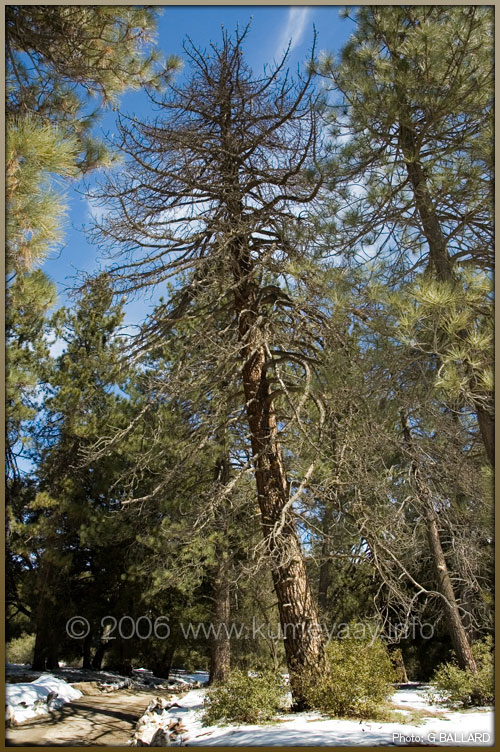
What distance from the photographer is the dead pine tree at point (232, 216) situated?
5.03 metres

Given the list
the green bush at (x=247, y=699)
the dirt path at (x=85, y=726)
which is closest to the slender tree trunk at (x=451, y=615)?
the green bush at (x=247, y=699)

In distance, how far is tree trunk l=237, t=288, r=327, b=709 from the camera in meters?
4.30

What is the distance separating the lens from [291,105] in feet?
17.7

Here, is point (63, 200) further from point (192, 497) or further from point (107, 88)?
point (192, 497)

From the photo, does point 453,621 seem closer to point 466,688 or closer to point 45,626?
point 466,688

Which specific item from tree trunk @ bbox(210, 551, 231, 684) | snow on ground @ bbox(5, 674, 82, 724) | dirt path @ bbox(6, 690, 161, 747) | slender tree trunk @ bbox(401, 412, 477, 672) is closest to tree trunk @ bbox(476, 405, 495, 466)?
slender tree trunk @ bbox(401, 412, 477, 672)

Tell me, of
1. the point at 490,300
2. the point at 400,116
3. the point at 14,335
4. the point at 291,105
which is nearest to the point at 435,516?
the point at 490,300

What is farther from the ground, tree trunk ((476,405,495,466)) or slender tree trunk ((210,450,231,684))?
tree trunk ((476,405,495,466))

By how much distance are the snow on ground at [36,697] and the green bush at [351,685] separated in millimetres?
3033

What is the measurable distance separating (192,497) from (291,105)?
5397mm

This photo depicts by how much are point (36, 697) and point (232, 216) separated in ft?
19.6

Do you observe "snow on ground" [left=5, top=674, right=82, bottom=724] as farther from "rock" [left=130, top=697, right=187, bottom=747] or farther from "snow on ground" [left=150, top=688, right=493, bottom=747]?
"snow on ground" [left=150, top=688, right=493, bottom=747]

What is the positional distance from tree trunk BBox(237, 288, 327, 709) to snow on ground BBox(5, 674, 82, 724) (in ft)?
9.35

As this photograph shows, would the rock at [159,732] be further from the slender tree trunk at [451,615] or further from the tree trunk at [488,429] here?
the slender tree trunk at [451,615]
